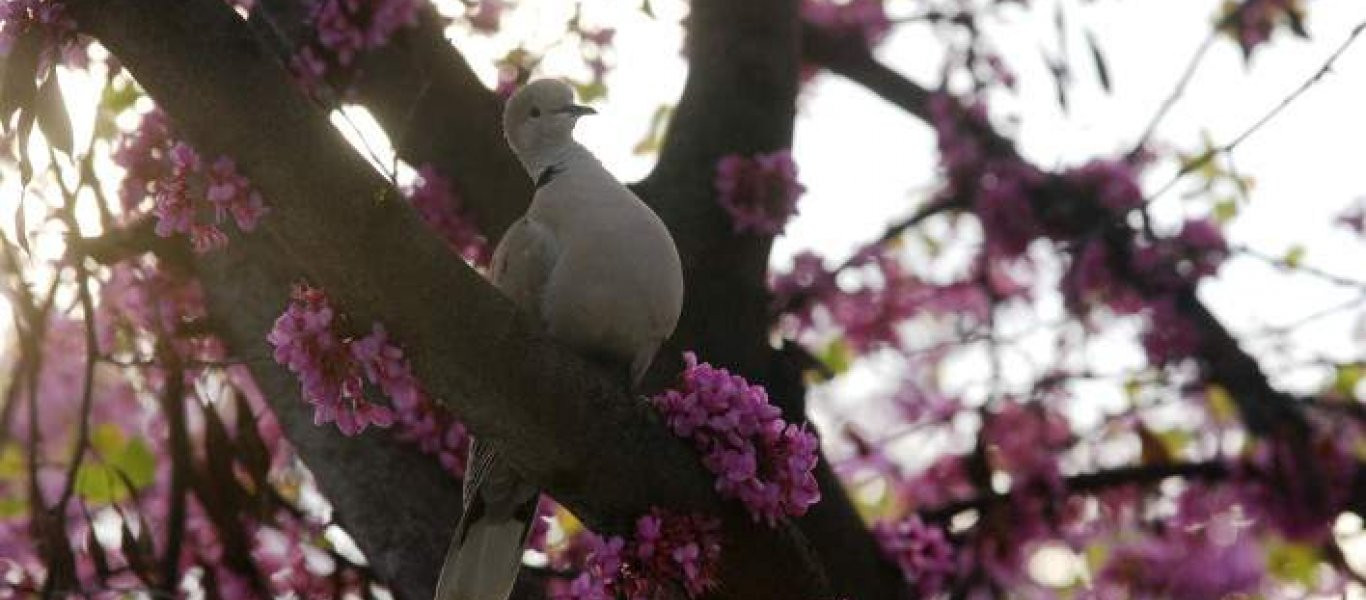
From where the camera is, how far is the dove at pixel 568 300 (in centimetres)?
229

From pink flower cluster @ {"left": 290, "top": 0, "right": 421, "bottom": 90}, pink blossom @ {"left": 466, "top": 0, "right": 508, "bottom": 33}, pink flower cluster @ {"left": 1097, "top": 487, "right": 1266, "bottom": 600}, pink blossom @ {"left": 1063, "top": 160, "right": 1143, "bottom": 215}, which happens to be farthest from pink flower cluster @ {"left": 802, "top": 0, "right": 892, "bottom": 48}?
pink flower cluster @ {"left": 290, "top": 0, "right": 421, "bottom": 90}

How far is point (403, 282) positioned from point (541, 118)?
1.02m

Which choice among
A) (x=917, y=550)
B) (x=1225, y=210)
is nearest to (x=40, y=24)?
(x=917, y=550)

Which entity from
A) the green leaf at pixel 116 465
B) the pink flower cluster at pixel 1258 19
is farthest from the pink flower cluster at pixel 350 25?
the pink flower cluster at pixel 1258 19

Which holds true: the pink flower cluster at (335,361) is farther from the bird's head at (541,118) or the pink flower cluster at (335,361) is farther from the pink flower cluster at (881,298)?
the pink flower cluster at (881,298)

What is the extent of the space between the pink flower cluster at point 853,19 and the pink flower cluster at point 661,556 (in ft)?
8.77

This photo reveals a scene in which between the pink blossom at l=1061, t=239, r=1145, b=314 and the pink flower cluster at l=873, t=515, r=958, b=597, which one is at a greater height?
the pink blossom at l=1061, t=239, r=1145, b=314

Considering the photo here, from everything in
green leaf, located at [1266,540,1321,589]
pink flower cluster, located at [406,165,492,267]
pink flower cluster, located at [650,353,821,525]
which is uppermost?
pink flower cluster, located at [406,165,492,267]

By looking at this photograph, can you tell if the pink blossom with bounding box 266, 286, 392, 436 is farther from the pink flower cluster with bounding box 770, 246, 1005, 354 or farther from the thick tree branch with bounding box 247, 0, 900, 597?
the pink flower cluster with bounding box 770, 246, 1005, 354

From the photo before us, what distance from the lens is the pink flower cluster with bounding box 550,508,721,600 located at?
6.48ft

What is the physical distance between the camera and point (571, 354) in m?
1.97

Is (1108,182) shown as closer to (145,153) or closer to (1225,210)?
(1225,210)

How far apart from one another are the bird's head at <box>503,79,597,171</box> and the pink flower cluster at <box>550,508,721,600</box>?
0.94 metres

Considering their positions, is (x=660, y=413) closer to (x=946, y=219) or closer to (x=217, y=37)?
(x=217, y=37)
